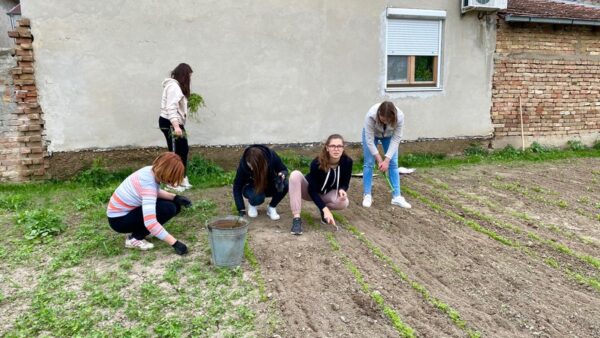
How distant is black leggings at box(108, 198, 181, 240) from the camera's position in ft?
13.5

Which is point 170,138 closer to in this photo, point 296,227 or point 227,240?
point 296,227

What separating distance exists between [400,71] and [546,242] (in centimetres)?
465

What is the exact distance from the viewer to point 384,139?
566cm

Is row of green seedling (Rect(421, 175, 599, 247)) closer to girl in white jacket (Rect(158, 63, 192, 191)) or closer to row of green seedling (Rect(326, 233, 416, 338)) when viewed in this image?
row of green seedling (Rect(326, 233, 416, 338))

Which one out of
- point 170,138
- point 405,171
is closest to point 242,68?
point 170,138

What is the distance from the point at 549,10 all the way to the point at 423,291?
8.10 metres

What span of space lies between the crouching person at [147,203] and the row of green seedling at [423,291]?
181cm

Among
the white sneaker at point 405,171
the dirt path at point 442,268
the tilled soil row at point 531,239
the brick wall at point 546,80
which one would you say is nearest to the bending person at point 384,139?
the dirt path at point 442,268

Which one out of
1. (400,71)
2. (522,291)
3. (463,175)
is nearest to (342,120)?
(400,71)

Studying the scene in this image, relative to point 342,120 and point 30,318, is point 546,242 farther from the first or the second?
point 30,318

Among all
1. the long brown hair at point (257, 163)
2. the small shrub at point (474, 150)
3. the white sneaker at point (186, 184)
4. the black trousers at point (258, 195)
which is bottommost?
the white sneaker at point (186, 184)

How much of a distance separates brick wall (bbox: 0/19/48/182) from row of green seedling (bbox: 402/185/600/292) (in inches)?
215

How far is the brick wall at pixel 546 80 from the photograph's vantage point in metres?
8.77

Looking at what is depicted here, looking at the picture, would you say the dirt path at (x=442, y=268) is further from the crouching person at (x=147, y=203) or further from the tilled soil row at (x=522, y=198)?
the crouching person at (x=147, y=203)
